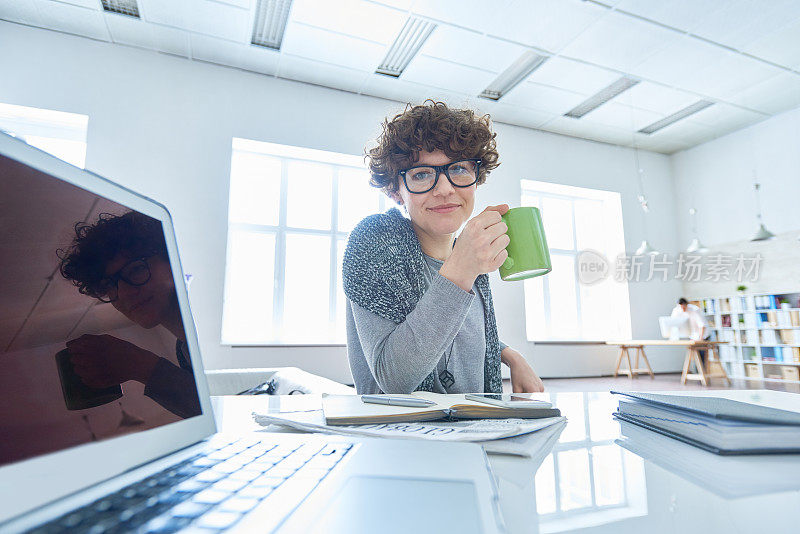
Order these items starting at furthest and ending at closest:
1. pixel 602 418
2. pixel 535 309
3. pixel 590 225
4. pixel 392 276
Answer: pixel 590 225, pixel 535 309, pixel 392 276, pixel 602 418

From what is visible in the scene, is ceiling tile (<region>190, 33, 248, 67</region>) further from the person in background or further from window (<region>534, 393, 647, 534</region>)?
the person in background

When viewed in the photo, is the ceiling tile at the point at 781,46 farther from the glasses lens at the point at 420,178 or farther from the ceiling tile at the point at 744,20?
the glasses lens at the point at 420,178

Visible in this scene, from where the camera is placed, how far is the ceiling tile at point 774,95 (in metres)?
4.90

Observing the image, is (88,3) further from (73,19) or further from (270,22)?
(270,22)

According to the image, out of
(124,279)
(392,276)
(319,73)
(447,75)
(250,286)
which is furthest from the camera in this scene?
(250,286)

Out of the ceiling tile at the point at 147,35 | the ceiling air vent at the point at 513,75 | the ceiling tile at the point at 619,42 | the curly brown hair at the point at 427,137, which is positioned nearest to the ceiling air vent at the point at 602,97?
the ceiling tile at the point at 619,42

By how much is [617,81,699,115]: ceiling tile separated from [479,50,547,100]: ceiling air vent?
4.34 ft

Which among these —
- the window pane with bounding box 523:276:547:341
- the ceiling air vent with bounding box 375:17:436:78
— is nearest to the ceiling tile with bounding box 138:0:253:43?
the ceiling air vent with bounding box 375:17:436:78

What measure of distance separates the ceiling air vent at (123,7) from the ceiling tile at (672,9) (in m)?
4.20

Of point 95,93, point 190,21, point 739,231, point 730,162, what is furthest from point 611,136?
point 95,93

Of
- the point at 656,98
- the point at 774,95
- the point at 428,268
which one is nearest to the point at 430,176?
the point at 428,268

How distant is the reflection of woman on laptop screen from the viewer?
32cm

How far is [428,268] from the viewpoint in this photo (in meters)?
1.11

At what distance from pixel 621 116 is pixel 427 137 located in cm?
568
